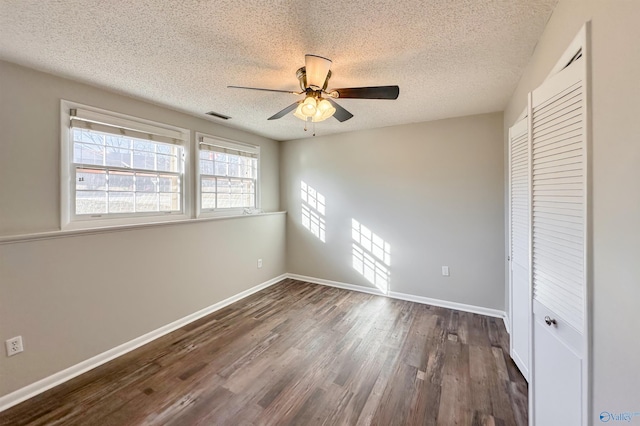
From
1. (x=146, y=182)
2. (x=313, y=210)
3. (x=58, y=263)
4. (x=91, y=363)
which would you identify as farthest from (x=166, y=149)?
(x=313, y=210)

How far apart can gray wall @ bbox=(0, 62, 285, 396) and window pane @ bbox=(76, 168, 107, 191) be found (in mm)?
155

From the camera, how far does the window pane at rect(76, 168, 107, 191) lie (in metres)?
2.25

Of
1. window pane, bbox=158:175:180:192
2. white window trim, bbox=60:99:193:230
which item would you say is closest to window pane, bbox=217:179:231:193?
white window trim, bbox=60:99:193:230

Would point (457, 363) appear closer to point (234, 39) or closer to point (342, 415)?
point (342, 415)

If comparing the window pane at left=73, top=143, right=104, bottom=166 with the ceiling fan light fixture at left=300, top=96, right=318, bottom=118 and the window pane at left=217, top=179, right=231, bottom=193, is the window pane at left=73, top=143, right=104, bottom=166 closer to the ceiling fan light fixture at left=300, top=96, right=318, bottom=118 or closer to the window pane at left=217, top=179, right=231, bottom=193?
the window pane at left=217, top=179, right=231, bottom=193

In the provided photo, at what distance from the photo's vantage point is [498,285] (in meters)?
3.09

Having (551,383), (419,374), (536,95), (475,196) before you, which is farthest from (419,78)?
(419,374)

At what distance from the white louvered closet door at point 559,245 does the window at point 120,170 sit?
3.35 metres

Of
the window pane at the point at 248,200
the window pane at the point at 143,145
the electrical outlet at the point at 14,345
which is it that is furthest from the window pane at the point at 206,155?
the electrical outlet at the point at 14,345

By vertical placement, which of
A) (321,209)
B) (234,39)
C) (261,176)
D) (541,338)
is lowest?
(541,338)

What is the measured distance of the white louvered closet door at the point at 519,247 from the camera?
1897 millimetres

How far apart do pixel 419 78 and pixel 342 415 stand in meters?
2.70

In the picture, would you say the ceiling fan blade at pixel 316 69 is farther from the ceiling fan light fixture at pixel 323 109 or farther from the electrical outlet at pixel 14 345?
the electrical outlet at pixel 14 345

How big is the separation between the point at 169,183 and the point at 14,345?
1.80 metres
